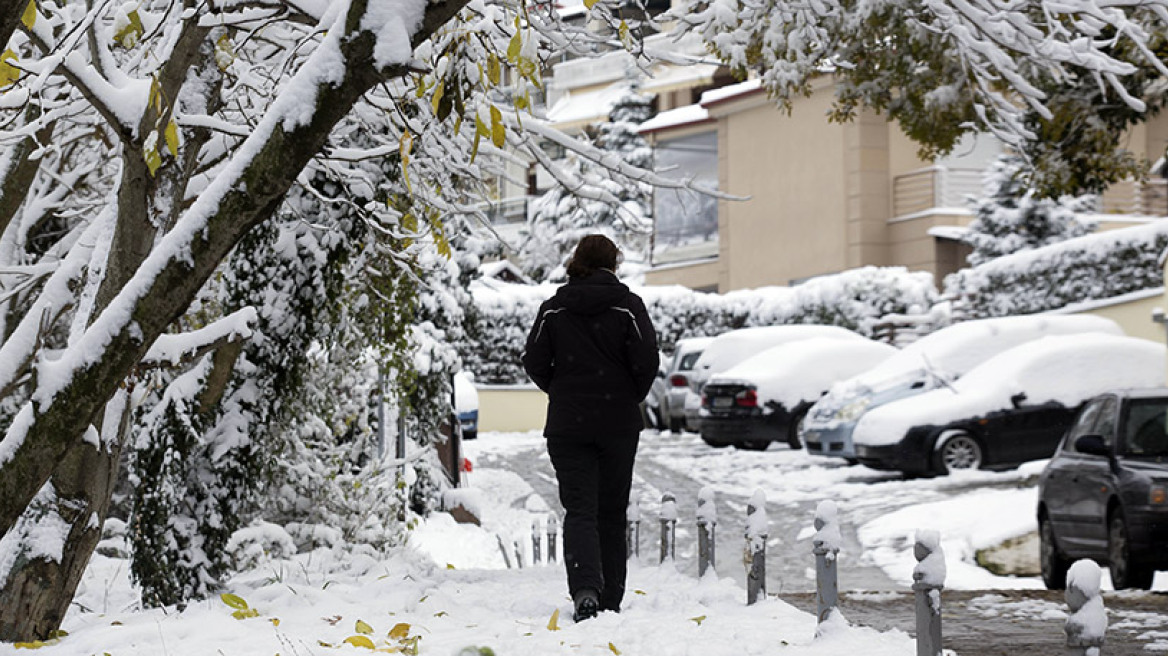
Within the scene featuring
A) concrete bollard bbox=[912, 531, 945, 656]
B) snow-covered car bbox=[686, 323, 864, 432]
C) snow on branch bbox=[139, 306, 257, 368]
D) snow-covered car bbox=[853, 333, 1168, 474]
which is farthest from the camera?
snow-covered car bbox=[686, 323, 864, 432]

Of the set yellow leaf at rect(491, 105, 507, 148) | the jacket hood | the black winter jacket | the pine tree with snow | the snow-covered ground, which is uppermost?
the pine tree with snow

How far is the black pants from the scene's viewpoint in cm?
756

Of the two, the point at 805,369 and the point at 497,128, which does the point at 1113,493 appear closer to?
the point at 497,128

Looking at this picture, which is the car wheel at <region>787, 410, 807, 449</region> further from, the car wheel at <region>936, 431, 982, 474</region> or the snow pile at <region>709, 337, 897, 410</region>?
the car wheel at <region>936, 431, 982, 474</region>

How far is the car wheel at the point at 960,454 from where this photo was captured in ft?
62.4

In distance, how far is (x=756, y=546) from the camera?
26.3 ft

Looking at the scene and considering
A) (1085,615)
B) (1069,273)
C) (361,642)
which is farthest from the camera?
(1069,273)

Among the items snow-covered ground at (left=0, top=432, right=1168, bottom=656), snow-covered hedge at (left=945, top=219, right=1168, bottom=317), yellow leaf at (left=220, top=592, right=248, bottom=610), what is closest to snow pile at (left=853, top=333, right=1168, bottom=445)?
snow-covered ground at (left=0, top=432, right=1168, bottom=656)

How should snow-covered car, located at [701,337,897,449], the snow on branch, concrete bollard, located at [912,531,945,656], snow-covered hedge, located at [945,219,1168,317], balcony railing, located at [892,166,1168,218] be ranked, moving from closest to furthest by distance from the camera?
concrete bollard, located at [912,531,945,656] → the snow on branch → snow-covered car, located at [701,337,897,449] → snow-covered hedge, located at [945,219,1168,317] → balcony railing, located at [892,166,1168,218]

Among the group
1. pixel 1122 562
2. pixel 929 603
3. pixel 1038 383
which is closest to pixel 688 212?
pixel 1038 383

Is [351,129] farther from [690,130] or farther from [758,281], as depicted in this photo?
[690,130]

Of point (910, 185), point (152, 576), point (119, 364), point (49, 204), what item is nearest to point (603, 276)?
point (152, 576)

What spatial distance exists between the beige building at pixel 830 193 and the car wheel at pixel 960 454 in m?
17.7

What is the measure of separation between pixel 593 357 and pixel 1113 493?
4.85m
